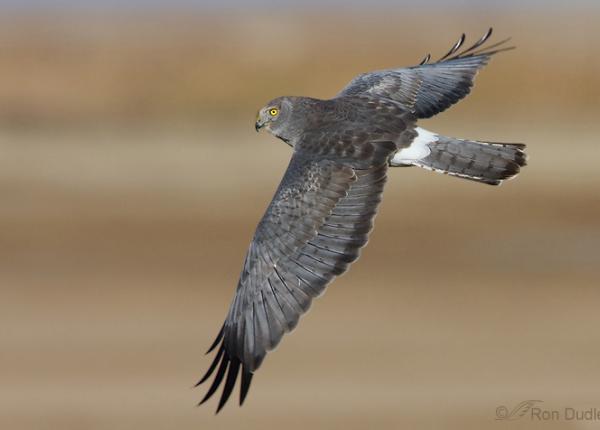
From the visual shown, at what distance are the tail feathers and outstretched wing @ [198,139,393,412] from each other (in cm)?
54

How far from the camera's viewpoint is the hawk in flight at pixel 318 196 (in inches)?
427

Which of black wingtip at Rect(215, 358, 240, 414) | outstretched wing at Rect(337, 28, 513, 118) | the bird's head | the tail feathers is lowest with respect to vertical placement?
black wingtip at Rect(215, 358, 240, 414)

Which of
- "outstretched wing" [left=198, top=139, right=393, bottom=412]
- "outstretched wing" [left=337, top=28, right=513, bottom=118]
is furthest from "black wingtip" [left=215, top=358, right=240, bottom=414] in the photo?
"outstretched wing" [left=337, top=28, right=513, bottom=118]

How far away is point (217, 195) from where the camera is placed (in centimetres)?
3209

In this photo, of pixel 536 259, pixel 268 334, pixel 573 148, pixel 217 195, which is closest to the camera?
pixel 268 334

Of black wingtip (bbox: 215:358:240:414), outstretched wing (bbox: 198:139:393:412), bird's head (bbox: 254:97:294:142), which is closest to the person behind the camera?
outstretched wing (bbox: 198:139:393:412)

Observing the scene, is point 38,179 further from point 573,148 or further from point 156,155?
point 573,148

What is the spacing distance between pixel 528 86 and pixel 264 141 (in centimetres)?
779

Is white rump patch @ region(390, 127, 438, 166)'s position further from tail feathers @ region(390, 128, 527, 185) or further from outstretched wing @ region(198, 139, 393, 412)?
outstretched wing @ region(198, 139, 393, 412)

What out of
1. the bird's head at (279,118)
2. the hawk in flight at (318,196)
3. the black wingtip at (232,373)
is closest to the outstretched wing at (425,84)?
the hawk in flight at (318,196)

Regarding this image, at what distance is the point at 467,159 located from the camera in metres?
11.9

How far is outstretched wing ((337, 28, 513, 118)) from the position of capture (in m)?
13.2

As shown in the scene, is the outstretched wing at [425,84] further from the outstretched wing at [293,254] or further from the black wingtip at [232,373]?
the black wingtip at [232,373]

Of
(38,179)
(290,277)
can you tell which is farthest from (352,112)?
(38,179)
